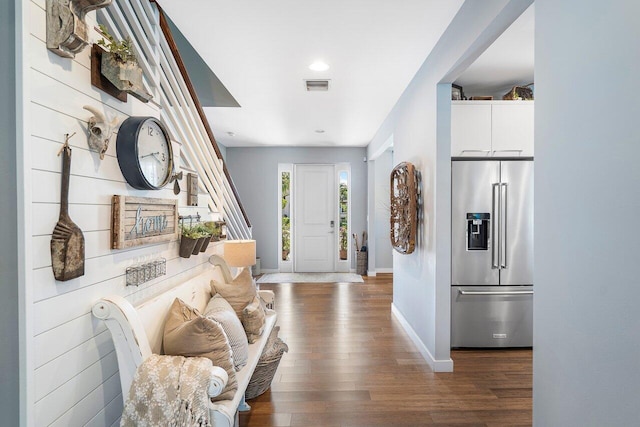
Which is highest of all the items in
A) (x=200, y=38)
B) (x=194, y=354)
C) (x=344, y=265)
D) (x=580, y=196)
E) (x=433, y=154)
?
(x=200, y=38)

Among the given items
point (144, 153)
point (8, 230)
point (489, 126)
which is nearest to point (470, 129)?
point (489, 126)

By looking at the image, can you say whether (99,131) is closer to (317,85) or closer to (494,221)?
(317,85)

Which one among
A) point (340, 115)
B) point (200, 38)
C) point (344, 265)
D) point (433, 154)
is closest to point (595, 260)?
point (433, 154)

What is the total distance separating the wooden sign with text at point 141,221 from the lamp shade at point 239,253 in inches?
28.4

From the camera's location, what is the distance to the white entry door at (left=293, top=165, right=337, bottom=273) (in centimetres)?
709

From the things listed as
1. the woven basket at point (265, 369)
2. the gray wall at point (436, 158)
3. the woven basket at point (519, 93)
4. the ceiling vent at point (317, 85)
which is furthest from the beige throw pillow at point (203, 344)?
the woven basket at point (519, 93)

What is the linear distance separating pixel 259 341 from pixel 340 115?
3.35 m

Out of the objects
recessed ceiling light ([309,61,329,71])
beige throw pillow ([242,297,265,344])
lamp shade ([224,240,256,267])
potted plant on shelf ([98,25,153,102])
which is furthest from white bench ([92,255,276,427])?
recessed ceiling light ([309,61,329,71])

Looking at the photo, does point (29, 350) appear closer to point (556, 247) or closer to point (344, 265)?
point (556, 247)

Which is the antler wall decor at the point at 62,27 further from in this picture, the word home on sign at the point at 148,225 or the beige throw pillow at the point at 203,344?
the beige throw pillow at the point at 203,344

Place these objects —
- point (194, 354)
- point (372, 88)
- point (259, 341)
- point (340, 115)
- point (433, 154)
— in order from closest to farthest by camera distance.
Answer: point (194, 354) → point (259, 341) → point (433, 154) → point (372, 88) → point (340, 115)

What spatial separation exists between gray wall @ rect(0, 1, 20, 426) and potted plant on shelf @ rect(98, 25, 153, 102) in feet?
1.31

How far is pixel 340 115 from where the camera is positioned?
4.65 m

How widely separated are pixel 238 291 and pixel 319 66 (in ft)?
6.95
